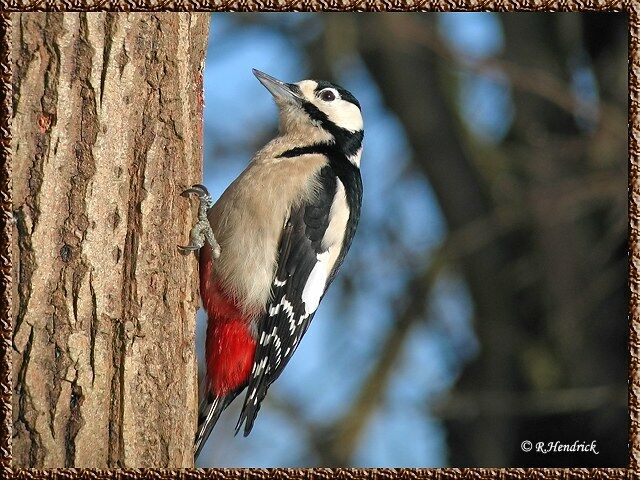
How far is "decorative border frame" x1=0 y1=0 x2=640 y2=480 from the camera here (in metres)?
2.56

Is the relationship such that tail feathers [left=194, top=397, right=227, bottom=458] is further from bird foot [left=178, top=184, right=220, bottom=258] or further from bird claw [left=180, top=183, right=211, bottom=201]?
bird claw [left=180, top=183, right=211, bottom=201]

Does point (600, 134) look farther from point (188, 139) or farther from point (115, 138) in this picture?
point (115, 138)

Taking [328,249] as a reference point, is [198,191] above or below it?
above

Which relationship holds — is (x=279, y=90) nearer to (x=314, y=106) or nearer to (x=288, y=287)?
(x=314, y=106)

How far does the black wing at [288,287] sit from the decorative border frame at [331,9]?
2.80 feet

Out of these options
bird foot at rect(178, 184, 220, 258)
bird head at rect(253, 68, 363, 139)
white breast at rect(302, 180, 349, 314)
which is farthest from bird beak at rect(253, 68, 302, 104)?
bird foot at rect(178, 184, 220, 258)

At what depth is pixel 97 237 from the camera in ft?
8.80

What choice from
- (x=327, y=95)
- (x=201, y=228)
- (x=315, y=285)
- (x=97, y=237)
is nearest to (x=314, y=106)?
(x=327, y=95)

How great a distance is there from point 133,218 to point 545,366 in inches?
152

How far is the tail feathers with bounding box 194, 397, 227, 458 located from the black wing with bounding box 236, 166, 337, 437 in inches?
4.4

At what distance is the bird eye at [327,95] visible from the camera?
4.24 m

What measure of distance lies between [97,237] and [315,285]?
4.55 feet

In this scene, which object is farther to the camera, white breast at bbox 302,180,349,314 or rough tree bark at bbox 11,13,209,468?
white breast at bbox 302,180,349,314

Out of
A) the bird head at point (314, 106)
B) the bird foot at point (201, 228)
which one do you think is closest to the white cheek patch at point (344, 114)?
the bird head at point (314, 106)
